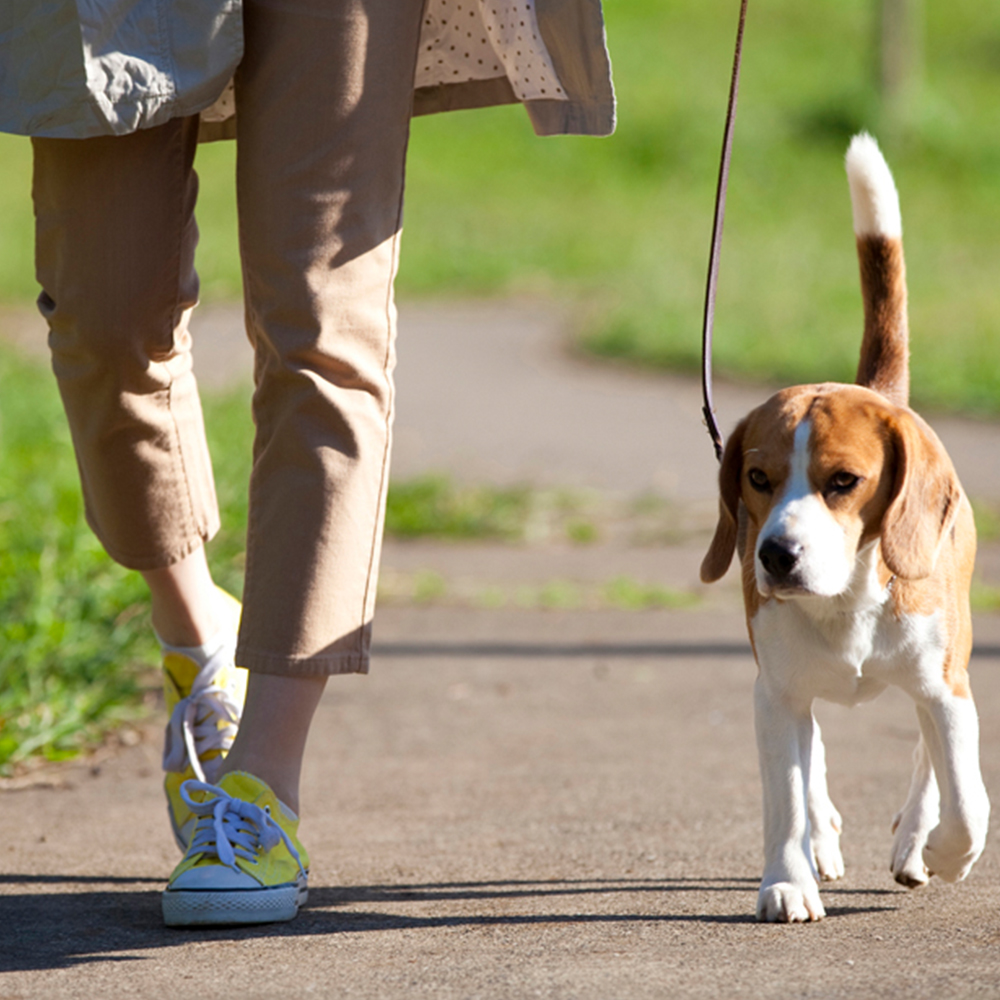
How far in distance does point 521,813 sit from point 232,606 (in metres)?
0.67

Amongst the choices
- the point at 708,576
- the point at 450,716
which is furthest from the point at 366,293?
the point at 450,716

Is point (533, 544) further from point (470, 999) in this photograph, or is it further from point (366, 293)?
point (470, 999)

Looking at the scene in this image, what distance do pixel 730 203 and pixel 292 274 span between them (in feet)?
61.6

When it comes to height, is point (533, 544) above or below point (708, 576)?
below

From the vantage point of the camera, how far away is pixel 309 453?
229 cm

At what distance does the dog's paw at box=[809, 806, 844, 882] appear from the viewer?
7.78 ft

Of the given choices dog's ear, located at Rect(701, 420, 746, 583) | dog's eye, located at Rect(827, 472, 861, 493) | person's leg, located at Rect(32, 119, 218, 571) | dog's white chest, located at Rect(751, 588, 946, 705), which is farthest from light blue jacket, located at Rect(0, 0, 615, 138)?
dog's white chest, located at Rect(751, 588, 946, 705)

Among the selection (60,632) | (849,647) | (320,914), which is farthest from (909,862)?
(60,632)

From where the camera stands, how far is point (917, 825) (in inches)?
90.7

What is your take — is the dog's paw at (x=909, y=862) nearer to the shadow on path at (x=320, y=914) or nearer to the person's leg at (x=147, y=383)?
the shadow on path at (x=320, y=914)

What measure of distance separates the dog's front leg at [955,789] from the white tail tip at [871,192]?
35.6 inches

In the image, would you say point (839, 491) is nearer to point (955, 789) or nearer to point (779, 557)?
point (779, 557)

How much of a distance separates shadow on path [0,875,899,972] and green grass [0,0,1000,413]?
5.92 m

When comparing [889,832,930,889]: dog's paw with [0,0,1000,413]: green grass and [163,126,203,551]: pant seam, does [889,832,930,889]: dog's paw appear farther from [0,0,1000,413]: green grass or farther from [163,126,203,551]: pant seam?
[0,0,1000,413]: green grass
